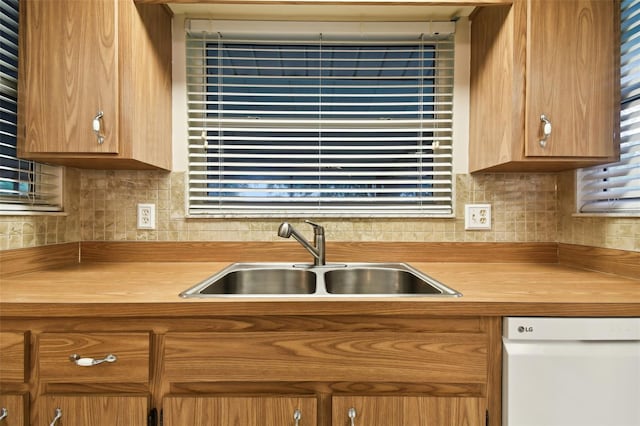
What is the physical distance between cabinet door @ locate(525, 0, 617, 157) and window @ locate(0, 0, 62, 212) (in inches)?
76.2

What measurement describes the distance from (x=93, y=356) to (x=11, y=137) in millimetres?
971

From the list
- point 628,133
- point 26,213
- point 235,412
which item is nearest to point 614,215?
point 628,133

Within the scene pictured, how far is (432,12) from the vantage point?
1.58 metres

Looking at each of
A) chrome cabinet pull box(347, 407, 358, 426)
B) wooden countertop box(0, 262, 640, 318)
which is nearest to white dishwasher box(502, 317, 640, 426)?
wooden countertop box(0, 262, 640, 318)

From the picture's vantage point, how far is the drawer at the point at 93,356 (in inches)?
36.6

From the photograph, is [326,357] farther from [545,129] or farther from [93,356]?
[545,129]

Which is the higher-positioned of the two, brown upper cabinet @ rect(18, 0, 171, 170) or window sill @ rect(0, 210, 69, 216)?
brown upper cabinet @ rect(18, 0, 171, 170)

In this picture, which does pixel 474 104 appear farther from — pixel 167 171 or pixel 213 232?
pixel 167 171

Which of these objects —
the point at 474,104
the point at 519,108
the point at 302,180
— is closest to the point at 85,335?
the point at 302,180

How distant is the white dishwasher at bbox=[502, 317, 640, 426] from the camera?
92cm

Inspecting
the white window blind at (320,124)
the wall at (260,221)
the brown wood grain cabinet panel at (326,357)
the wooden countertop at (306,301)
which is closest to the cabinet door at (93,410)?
the brown wood grain cabinet panel at (326,357)

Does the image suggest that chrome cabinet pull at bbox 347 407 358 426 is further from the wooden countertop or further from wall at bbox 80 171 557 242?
wall at bbox 80 171 557 242

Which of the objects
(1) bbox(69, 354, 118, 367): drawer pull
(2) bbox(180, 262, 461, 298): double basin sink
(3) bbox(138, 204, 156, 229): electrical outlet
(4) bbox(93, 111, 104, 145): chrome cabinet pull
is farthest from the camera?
(3) bbox(138, 204, 156, 229): electrical outlet

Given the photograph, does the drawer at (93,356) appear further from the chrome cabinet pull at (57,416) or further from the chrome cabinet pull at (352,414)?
the chrome cabinet pull at (352,414)
